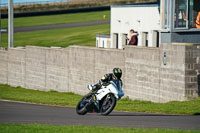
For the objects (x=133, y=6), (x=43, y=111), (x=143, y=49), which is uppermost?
(x=133, y=6)

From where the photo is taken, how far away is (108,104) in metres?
18.3

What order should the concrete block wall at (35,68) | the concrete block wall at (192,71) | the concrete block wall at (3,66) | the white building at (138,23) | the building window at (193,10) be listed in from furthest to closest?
1. the concrete block wall at (3,66)
2. the white building at (138,23)
3. the concrete block wall at (35,68)
4. the building window at (193,10)
5. the concrete block wall at (192,71)

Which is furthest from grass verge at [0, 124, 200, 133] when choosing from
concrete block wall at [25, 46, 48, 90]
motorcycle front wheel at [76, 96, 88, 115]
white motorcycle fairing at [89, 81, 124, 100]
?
concrete block wall at [25, 46, 48, 90]

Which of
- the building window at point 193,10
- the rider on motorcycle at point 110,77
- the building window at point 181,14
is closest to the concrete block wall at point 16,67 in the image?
the building window at point 181,14

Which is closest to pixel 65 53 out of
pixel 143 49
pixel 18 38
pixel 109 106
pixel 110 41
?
pixel 143 49

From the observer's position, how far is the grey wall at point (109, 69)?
79.4 feet

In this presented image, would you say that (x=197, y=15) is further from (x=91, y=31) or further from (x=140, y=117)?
(x=91, y=31)

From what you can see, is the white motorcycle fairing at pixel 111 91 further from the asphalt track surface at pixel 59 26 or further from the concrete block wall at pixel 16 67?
the asphalt track surface at pixel 59 26

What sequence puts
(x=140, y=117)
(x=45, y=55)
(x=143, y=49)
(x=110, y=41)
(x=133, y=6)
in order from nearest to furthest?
(x=140, y=117)
(x=143, y=49)
(x=45, y=55)
(x=133, y=6)
(x=110, y=41)

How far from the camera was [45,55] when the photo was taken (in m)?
37.4

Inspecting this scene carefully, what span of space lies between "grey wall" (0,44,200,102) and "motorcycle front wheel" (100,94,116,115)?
6.56 metres

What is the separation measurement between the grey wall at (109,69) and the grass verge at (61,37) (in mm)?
25790

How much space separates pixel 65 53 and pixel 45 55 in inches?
108

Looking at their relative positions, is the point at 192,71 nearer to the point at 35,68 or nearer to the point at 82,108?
the point at 82,108
